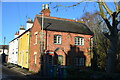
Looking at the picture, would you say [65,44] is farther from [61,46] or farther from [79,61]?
[79,61]

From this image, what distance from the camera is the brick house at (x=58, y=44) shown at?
2312cm

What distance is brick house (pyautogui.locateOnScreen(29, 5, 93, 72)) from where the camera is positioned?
23125 millimetres

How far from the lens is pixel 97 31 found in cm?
2844

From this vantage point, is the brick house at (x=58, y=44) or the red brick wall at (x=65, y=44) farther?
the red brick wall at (x=65, y=44)

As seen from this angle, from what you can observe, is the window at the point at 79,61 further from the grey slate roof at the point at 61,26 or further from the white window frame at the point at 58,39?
the grey slate roof at the point at 61,26

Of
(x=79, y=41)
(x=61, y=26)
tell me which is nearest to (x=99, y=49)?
(x=79, y=41)

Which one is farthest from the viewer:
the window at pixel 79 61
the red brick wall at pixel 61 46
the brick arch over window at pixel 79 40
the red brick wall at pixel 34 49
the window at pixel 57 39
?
the brick arch over window at pixel 79 40

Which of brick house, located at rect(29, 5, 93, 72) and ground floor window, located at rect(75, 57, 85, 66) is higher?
brick house, located at rect(29, 5, 93, 72)

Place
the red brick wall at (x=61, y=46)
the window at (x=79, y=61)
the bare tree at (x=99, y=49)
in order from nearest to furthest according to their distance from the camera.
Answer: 1. the bare tree at (x=99, y=49)
2. the red brick wall at (x=61, y=46)
3. the window at (x=79, y=61)

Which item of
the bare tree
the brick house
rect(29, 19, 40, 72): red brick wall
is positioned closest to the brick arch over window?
the brick house

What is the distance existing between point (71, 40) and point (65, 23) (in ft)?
12.1

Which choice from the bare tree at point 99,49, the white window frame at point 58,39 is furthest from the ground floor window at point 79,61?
the white window frame at point 58,39

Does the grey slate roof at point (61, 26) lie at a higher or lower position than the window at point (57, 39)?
higher

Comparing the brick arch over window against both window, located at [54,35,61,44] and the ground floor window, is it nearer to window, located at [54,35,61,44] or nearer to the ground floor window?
the ground floor window
